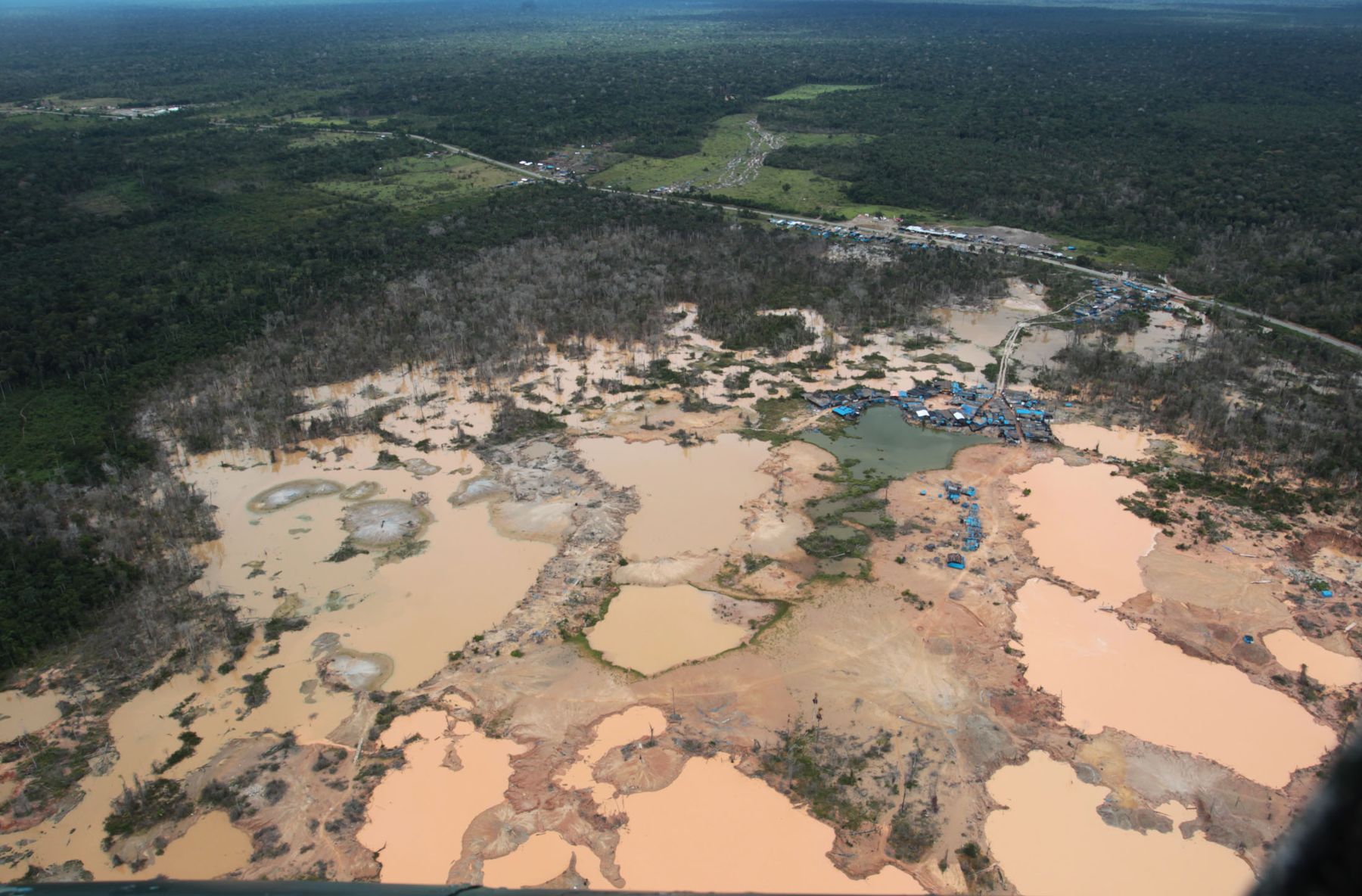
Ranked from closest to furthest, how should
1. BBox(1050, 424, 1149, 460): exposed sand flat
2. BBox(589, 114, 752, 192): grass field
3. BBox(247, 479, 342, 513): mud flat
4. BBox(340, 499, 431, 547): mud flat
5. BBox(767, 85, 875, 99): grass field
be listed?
BBox(340, 499, 431, 547): mud flat < BBox(247, 479, 342, 513): mud flat < BBox(1050, 424, 1149, 460): exposed sand flat < BBox(589, 114, 752, 192): grass field < BBox(767, 85, 875, 99): grass field

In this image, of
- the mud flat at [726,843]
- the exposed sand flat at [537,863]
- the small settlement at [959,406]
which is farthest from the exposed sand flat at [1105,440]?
the exposed sand flat at [537,863]

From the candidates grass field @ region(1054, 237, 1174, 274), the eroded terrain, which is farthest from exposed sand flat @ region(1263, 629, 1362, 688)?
grass field @ region(1054, 237, 1174, 274)

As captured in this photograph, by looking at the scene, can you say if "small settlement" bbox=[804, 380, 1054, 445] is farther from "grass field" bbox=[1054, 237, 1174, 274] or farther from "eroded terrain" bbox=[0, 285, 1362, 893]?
"grass field" bbox=[1054, 237, 1174, 274]

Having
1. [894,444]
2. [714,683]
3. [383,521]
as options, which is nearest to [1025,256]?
[894,444]

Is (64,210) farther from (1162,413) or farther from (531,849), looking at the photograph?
(1162,413)

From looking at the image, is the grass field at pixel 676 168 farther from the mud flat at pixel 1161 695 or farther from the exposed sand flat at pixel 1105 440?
the mud flat at pixel 1161 695

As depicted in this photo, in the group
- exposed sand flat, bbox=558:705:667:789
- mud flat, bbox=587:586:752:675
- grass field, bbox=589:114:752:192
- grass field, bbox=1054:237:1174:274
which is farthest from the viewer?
grass field, bbox=589:114:752:192

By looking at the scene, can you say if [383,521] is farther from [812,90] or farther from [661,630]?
[812,90]

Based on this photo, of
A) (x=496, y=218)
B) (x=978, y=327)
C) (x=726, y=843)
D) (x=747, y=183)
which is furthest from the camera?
(x=747, y=183)
